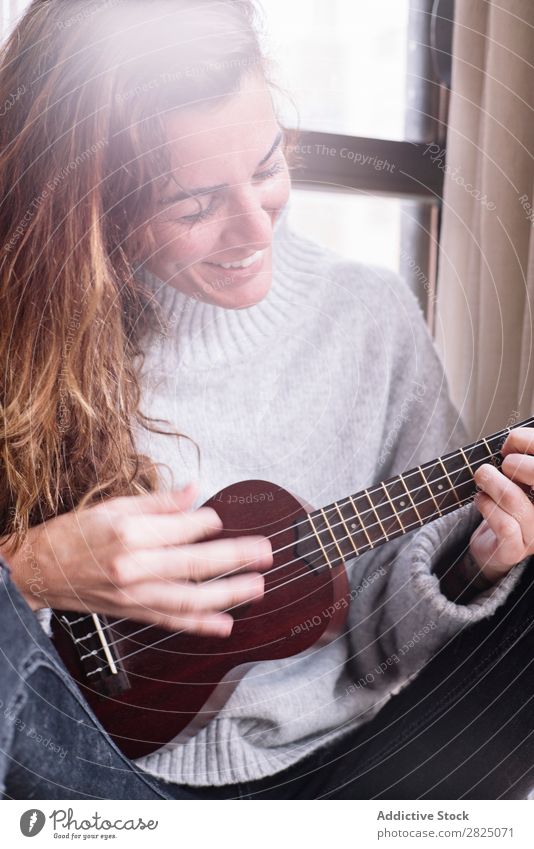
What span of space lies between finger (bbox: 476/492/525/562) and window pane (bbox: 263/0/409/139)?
23cm

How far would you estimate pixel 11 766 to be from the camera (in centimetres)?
34

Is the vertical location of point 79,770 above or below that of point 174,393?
below

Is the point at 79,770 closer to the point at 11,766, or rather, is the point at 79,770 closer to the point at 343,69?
the point at 11,766

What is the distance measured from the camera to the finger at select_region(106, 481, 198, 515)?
0.37 metres

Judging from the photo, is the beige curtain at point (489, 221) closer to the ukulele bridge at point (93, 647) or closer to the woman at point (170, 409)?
the woman at point (170, 409)

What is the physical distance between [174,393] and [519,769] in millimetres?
294

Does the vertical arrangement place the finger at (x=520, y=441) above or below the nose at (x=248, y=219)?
below

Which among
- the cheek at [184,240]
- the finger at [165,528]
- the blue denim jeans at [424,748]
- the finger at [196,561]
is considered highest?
the cheek at [184,240]

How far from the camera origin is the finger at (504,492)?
38 centimetres

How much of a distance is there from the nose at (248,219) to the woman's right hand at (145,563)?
14 cm

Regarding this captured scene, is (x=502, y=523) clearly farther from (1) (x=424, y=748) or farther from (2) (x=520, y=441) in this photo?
(1) (x=424, y=748)

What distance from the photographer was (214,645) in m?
0.38

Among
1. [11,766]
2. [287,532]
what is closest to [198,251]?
[287,532]

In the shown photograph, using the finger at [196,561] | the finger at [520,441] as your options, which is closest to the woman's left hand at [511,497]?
the finger at [520,441]
